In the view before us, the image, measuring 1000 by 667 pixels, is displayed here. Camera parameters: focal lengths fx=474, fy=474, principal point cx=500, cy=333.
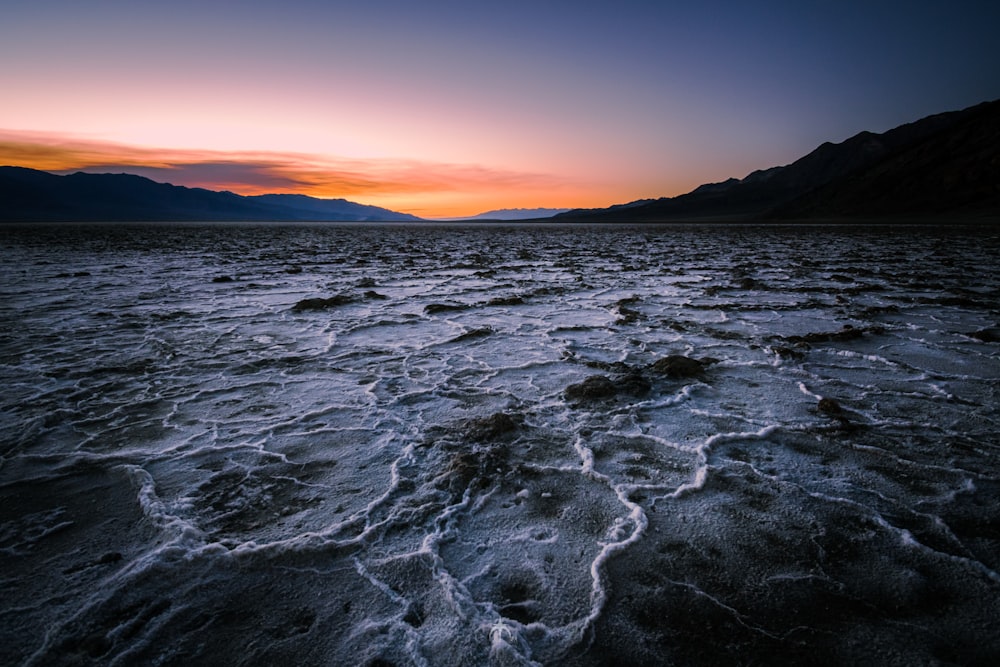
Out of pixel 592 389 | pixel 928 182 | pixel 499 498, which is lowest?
pixel 499 498

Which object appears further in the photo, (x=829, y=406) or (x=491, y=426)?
(x=829, y=406)

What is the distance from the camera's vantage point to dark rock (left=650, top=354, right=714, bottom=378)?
12.2 feet

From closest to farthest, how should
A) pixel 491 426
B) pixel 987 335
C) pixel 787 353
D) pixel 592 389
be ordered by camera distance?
pixel 491 426
pixel 592 389
pixel 787 353
pixel 987 335

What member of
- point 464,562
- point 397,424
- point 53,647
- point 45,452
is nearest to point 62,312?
point 45,452

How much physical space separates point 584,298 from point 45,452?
6.19 metres

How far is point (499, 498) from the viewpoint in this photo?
7.04 feet

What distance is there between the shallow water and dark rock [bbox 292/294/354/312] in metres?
1.46

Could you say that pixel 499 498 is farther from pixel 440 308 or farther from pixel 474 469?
pixel 440 308

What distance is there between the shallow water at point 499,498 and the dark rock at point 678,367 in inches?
2.1

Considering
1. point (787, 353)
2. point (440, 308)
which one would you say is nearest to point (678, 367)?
point (787, 353)

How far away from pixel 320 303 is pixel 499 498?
17.2ft

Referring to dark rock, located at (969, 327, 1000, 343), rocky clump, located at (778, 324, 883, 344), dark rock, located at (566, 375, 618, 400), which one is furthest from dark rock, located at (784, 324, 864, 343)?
dark rock, located at (566, 375, 618, 400)

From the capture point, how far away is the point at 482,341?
4871mm

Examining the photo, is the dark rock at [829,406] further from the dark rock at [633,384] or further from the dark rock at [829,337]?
the dark rock at [829,337]
